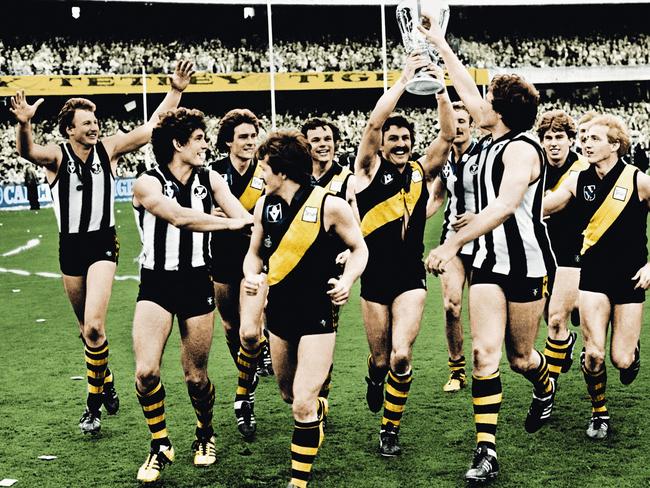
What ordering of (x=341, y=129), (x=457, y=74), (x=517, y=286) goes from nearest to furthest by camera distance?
1. (x=517, y=286)
2. (x=457, y=74)
3. (x=341, y=129)

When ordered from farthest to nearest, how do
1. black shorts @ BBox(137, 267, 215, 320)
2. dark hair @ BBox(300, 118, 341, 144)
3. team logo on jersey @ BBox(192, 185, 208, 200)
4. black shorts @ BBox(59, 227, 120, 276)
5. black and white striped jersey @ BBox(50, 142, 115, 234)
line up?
dark hair @ BBox(300, 118, 341, 144) → black and white striped jersey @ BBox(50, 142, 115, 234) → black shorts @ BBox(59, 227, 120, 276) → team logo on jersey @ BBox(192, 185, 208, 200) → black shorts @ BBox(137, 267, 215, 320)

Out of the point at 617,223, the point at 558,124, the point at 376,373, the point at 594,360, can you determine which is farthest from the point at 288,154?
the point at 558,124

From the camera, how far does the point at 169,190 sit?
5457mm

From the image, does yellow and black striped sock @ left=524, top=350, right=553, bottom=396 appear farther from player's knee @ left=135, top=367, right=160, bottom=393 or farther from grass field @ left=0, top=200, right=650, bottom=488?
player's knee @ left=135, top=367, right=160, bottom=393

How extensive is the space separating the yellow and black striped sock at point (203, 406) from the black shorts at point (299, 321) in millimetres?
858

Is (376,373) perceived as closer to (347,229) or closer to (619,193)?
(347,229)

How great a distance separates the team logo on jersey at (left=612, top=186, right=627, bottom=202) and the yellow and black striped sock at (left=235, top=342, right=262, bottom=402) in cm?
267

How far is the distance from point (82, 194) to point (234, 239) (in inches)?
48.4

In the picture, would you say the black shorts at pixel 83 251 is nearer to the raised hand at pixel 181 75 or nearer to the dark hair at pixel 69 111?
the dark hair at pixel 69 111

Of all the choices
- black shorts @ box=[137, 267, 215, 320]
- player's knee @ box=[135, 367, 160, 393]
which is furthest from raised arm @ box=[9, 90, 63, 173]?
player's knee @ box=[135, 367, 160, 393]

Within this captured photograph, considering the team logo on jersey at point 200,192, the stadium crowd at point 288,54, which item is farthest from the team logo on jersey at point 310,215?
the stadium crowd at point 288,54

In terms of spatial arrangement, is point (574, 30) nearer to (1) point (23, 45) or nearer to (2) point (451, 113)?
(1) point (23, 45)

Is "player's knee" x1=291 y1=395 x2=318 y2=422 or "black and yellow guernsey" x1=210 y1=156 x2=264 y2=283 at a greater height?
"black and yellow guernsey" x1=210 y1=156 x2=264 y2=283

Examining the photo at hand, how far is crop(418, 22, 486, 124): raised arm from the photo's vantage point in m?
5.43
